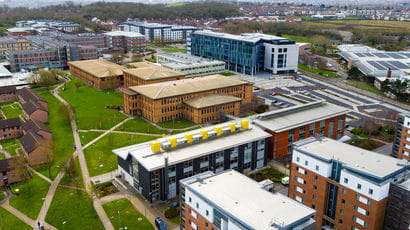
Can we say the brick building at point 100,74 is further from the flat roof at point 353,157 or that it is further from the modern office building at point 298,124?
the flat roof at point 353,157

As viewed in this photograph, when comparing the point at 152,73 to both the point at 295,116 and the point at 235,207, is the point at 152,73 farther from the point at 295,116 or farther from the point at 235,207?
the point at 235,207

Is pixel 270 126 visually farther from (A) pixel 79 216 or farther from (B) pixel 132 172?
(A) pixel 79 216

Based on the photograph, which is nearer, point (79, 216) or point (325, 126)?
point (79, 216)

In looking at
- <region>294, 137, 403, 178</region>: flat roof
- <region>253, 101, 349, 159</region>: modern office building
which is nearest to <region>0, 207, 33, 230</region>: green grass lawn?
<region>294, 137, 403, 178</region>: flat roof

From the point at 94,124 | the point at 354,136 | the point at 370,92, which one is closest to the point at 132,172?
the point at 94,124

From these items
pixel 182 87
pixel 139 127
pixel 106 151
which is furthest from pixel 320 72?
pixel 106 151
